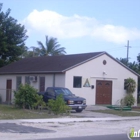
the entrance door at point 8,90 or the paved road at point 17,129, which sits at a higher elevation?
the entrance door at point 8,90

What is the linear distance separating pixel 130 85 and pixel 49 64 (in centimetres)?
759


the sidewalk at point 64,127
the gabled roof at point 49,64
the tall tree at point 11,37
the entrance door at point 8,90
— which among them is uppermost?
the tall tree at point 11,37

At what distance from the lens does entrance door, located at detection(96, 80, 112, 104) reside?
35.3 meters

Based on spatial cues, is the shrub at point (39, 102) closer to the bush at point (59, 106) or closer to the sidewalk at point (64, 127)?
the bush at point (59, 106)

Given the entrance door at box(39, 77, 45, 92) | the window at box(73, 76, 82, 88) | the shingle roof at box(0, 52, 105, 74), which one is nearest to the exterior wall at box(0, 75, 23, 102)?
the shingle roof at box(0, 52, 105, 74)

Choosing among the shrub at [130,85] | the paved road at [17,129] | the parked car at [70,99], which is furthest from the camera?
the shrub at [130,85]

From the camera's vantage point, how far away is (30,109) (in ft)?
95.9

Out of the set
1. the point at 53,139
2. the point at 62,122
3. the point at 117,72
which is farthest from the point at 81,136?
the point at 117,72

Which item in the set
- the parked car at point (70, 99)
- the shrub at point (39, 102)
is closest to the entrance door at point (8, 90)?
the parked car at point (70, 99)

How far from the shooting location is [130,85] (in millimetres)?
36812

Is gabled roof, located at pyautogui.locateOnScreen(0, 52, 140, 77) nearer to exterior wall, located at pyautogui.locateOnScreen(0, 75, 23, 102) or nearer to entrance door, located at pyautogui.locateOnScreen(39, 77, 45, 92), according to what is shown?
exterior wall, located at pyautogui.locateOnScreen(0, 75, 23, 102)

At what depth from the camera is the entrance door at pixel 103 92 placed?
116ft

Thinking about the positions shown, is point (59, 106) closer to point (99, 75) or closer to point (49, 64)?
point (99, 75)

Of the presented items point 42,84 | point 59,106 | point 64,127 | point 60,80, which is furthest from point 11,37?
point 64,127
